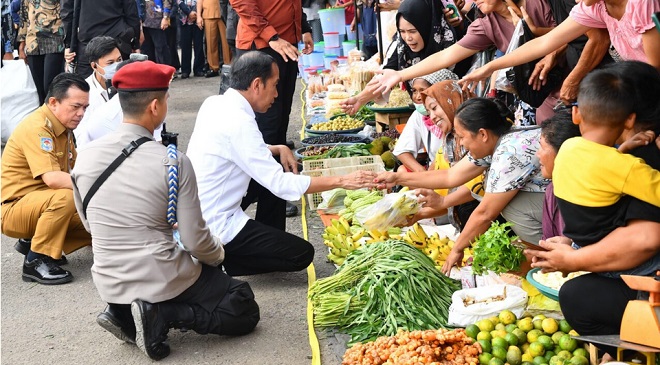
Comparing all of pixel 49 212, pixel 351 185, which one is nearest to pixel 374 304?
pixel 351 185

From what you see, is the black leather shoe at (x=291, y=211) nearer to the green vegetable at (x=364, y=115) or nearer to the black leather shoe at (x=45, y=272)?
the black leather shoe at (x=45, y=272)

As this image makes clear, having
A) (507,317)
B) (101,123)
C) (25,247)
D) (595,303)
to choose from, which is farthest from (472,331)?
(25,247)

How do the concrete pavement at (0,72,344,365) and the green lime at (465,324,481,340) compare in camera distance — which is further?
the concrete pavement at (0,72,344,365)

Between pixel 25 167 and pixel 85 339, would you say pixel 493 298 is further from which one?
pixel 25 167

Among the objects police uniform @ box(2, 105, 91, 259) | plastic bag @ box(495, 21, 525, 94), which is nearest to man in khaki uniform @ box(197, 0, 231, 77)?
police uniform @ box(2, 105, 91, 259)

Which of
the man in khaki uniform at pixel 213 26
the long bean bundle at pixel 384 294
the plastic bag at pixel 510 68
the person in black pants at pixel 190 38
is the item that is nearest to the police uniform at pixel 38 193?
the long bean bundle at pixel 384 294

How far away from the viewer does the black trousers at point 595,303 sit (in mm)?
3680

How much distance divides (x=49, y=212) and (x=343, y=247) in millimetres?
2152

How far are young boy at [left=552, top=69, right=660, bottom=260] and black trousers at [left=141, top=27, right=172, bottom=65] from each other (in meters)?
12.6

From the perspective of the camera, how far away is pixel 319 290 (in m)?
5.31

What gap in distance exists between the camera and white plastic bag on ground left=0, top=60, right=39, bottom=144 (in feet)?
35.2

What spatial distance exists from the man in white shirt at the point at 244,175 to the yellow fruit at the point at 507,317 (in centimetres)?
139

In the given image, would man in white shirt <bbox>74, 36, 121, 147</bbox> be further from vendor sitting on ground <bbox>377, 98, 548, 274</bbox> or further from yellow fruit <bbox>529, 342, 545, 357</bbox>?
yellow fruit <bbox>529, 342, 545, 357</bbox>

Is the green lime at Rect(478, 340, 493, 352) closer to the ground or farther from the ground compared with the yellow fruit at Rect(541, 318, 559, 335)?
closer to the ground
